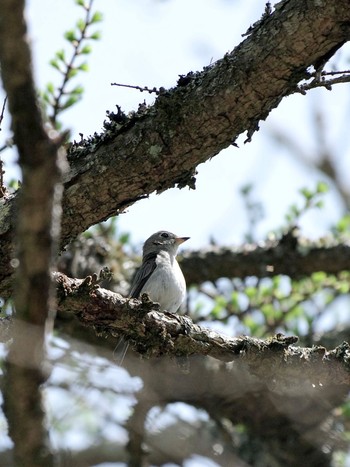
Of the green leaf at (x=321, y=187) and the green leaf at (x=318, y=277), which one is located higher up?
the green leaf at (x=321, y=187)

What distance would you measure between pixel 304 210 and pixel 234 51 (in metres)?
3.83

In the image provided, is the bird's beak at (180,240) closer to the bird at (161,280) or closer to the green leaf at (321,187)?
the bird at (161,280)

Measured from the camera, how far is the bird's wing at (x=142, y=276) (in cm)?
729

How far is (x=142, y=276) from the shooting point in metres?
7.43

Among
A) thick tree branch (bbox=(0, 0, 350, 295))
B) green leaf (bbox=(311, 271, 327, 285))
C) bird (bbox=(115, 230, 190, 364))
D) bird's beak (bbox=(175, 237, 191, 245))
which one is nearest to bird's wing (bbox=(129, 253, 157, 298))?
bird (bbox=(115, 230, 190, 364))

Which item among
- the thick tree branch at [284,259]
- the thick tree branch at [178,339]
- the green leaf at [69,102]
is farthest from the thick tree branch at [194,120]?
the thick tree branch at [284,259]

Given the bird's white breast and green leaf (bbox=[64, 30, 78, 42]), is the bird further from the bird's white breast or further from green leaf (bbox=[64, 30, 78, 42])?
green leaf (bbox=[64, 30, 78, 42])

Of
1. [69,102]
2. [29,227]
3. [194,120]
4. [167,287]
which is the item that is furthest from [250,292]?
[29,227]

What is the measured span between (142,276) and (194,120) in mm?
3606

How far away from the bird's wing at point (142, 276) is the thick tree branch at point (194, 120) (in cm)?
295

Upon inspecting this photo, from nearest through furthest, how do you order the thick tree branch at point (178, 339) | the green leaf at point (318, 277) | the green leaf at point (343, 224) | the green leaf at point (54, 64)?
the thick tree branch at point (178, 339)
the green leaf at point (54, 64)
the green leaf at point (318, 277)
the green leaf at point (343, 224)

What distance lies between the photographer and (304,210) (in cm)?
761

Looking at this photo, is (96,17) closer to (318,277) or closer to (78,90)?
(78,90)

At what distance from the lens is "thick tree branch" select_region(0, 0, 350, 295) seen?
378 cm
